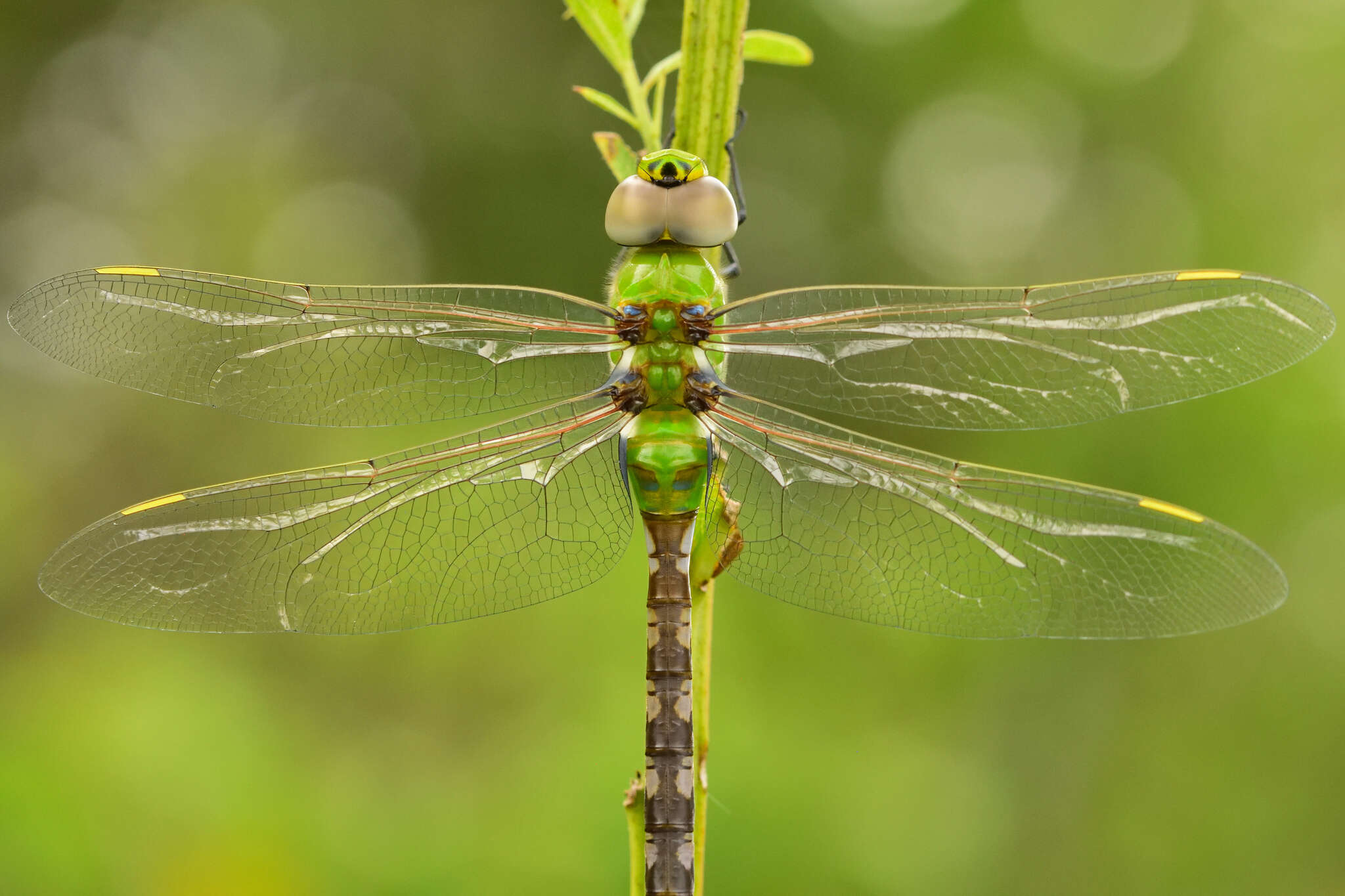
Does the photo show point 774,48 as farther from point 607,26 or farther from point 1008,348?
point 1008,348

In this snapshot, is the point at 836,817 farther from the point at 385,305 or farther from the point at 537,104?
the point at 537,104

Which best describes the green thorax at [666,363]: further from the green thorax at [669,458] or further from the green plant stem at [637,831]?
the green plant stem at [637,831]

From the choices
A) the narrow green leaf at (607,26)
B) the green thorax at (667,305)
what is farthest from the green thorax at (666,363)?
the narrow green leaf at (607,26)

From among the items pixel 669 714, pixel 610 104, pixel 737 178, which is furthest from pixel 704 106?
pixel 669 714

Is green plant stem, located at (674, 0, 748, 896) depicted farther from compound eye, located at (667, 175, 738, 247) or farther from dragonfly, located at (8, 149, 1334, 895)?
dragonfly, located at (8, 149, 1334, 895)

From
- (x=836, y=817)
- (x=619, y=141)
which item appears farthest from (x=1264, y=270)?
(x=619, y=141)
